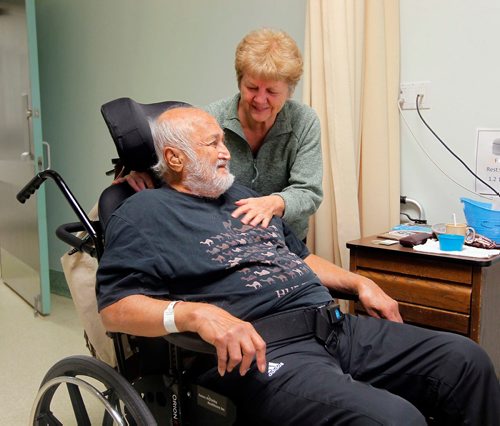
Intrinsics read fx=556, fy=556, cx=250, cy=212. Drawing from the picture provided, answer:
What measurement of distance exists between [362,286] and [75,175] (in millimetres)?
2624

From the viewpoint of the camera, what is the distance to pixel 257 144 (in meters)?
1.98

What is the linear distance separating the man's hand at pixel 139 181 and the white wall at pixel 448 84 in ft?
3.91

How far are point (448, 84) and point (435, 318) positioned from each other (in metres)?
0.97

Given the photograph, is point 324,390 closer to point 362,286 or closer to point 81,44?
point 362,286

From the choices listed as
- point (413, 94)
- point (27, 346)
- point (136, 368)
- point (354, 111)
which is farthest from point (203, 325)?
point (27, 346)

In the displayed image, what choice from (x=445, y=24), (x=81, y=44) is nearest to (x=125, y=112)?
(x=445, y=24)

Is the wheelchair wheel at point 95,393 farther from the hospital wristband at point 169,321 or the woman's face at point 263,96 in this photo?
the woman's face at point 263,96

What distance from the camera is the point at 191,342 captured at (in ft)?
3.87

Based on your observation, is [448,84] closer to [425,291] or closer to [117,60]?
[425,291]

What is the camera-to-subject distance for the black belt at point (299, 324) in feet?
4.48

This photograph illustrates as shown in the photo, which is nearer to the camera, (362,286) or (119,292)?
(119,292)

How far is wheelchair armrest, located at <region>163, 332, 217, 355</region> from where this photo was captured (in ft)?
3.80

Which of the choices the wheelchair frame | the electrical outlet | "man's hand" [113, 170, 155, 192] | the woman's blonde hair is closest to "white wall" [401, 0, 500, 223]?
the electrical outlet

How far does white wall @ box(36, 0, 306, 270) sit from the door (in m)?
0.29
